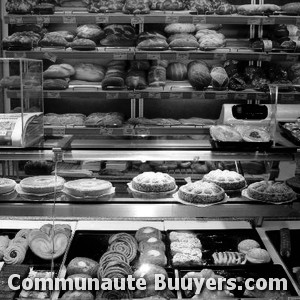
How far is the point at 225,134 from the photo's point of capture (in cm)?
244

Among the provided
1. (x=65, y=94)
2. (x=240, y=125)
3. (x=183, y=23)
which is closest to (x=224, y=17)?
(x=183, y=23)

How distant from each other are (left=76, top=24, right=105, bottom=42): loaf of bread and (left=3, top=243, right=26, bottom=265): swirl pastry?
298 centimetres

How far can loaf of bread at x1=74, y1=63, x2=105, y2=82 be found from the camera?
516cm

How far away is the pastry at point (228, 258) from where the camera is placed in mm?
2551

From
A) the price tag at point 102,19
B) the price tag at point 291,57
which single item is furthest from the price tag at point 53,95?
the price tag at point 291,57

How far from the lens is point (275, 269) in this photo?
2.48m

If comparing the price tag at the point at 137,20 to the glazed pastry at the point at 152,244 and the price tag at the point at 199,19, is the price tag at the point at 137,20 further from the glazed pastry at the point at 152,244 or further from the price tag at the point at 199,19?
the glazed pastry at the point at 152,244

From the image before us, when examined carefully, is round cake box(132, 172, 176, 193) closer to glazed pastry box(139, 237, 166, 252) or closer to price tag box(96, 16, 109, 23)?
glazed pastry box(139, 237, 166, 252)

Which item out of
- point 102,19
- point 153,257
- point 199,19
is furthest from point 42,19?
point 153,257

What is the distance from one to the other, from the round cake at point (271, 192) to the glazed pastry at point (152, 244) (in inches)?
23.4

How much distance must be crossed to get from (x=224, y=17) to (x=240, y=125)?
102 inches

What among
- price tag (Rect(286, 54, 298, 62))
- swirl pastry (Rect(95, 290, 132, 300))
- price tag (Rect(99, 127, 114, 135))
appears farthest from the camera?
price tag (Rect(286, 54, 298, 62))

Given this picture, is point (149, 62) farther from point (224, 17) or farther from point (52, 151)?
point (52, 151)

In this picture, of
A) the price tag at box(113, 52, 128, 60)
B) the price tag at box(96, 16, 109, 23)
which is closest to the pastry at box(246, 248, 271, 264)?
the price tag at box(113, 52, 128, 60)
